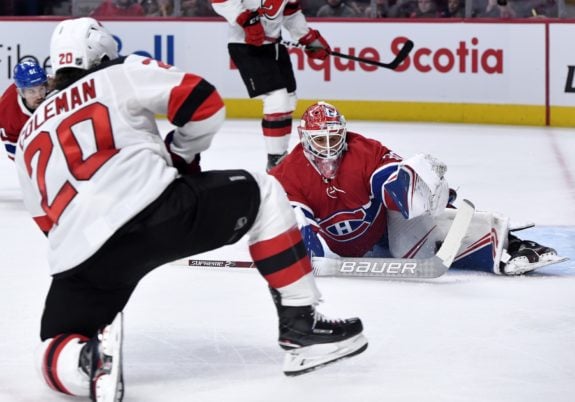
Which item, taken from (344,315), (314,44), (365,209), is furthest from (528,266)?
(314,44)

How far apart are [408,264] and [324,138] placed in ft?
1.50

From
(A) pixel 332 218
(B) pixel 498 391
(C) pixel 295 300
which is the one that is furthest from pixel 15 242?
(B) pixel 498 391

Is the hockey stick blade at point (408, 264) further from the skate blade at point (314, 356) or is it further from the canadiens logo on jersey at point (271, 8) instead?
the canadiens logo on jersey at point (271, 8)

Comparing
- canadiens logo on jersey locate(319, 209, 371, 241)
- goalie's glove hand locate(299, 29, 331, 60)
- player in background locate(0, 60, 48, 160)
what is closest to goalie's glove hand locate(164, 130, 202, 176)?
canadiens logo on jersey locate(319, 209, 371, 241)

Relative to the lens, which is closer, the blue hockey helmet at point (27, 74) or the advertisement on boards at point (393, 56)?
the blue hockey helmet at point (27, 74)

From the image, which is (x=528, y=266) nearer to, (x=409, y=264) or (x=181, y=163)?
(x=409, y=264)

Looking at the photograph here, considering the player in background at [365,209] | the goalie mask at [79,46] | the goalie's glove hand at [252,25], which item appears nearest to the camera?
the goalie mask at [79,46]

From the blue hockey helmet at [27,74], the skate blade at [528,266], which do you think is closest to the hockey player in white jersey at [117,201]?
the skate blade at [528,266]

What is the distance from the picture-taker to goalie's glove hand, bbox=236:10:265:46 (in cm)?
598

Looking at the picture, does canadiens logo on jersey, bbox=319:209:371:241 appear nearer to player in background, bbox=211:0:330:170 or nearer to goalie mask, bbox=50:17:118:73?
goalie mask, bbox=50:17:118:73

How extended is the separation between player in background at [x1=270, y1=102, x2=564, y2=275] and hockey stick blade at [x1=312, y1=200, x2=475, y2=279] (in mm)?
40

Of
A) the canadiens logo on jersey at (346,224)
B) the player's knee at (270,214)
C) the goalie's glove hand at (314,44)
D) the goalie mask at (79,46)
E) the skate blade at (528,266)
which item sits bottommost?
the skate blade at (528,266)

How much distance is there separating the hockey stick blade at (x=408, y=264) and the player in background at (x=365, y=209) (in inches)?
1.6

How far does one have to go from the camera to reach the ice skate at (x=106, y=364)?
2.40 m
